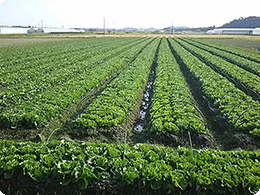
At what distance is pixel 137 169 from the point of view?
5.72 meters

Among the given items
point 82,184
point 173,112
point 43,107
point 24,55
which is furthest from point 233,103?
point 24,55

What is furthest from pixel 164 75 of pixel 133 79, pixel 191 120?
pixel 191 120

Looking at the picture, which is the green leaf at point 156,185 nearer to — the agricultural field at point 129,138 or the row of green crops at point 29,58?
the agricultural field at point 129,138

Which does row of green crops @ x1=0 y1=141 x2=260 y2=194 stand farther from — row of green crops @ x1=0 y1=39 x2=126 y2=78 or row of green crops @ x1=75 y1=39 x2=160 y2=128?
row of green crops @ x1=0 y1=39 x2=126 y2=78

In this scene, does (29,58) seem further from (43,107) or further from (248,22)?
(248,22)

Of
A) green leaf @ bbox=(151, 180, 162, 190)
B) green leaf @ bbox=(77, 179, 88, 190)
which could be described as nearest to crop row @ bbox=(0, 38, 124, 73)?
green leaf @ bbox=(77, 179, 88, 190)

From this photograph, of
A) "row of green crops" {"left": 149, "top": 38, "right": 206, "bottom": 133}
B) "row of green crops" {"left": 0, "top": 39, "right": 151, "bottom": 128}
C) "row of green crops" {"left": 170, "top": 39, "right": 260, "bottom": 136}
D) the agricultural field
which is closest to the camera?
the agricultural field

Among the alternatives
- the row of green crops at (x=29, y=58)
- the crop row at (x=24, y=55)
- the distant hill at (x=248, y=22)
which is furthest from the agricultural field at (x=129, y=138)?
the distant hill at (x=248, y=22)

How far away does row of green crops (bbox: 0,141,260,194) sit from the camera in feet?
17.9

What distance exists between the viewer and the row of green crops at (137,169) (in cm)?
545

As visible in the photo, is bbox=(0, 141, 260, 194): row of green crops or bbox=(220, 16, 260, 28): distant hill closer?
bbox=(0, 141, 260, 194): row of green crops

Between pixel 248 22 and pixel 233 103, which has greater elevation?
pixel 248 22

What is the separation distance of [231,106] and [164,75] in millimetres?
6121

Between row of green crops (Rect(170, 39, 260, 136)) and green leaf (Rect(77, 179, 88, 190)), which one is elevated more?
row of green crops (Rect(170, 39, 260, 136))
